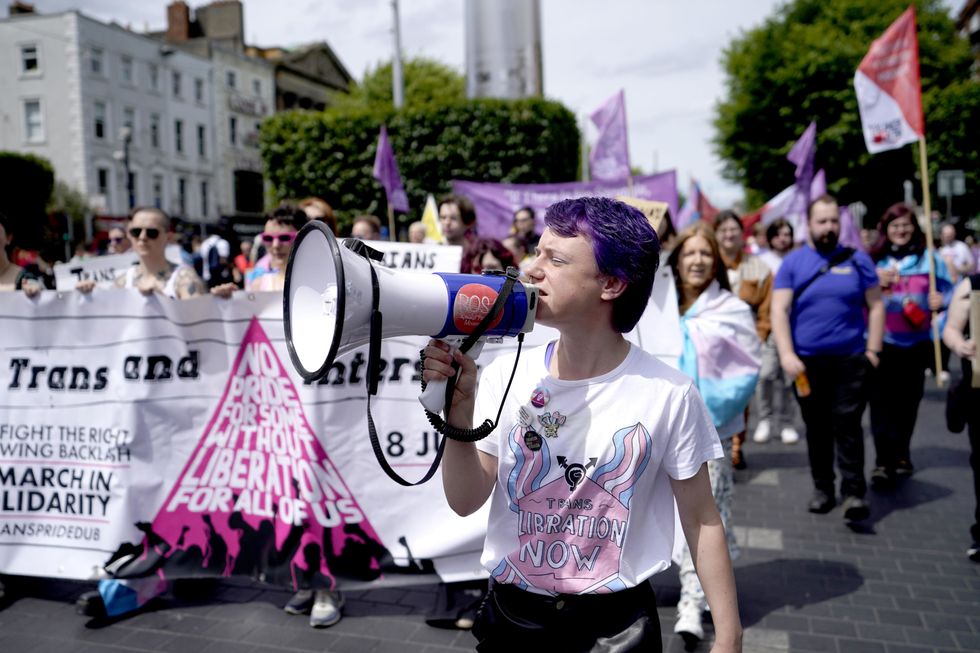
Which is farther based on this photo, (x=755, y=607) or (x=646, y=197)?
(x=646, y=197)

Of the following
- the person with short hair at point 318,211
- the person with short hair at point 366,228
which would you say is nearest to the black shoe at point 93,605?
the person with short hair at point 318,211

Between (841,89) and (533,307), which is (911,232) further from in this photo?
(841,89)

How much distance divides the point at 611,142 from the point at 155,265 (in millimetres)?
7429

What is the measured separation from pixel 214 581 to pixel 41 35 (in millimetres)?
41878

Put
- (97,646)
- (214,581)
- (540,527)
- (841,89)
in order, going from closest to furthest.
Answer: (540,527), (97,646), (214,581), (841,89)

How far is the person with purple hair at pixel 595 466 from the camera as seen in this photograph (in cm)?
183

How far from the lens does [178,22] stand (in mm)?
49406

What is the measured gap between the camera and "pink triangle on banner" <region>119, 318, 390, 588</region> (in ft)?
13.0

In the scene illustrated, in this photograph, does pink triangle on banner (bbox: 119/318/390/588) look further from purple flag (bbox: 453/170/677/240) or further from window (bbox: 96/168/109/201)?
window (bbox: 96/168/109/201)

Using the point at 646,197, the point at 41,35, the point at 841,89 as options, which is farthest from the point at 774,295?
the point at 41,35

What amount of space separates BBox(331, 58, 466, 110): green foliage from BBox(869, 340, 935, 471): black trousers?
115ft

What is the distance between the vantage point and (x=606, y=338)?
195 cm

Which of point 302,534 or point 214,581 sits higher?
point 302,534

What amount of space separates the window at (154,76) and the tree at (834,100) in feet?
92.0
